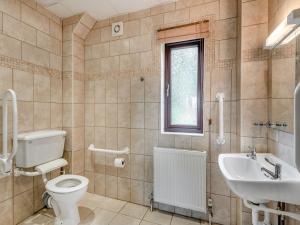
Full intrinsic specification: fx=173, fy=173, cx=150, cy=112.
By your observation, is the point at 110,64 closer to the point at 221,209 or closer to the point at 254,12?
the point at 254,12

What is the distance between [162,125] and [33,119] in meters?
1.43

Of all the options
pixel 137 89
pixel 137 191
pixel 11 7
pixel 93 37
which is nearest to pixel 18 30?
pixel 11 7

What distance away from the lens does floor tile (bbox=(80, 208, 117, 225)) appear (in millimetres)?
1807

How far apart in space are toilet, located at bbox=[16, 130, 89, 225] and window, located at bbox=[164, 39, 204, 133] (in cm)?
116

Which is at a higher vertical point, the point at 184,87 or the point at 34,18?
the point at 34,18

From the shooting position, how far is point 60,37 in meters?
2.23

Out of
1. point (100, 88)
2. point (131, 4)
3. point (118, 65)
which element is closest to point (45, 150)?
point (100, 88)

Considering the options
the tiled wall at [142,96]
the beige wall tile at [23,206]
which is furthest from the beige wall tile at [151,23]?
the beige wall tile at [23,206]

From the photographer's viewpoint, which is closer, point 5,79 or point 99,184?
point 5,79

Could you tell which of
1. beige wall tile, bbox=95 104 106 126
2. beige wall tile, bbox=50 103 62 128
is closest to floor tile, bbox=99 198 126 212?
beige wall tile, bbox=95 104 106 126

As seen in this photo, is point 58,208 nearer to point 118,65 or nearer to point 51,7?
point 118,65

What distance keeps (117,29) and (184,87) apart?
112 centimetres

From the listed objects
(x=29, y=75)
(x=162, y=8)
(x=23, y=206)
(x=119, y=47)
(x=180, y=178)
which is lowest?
(x=23, y=206)

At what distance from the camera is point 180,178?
5.87 feet
